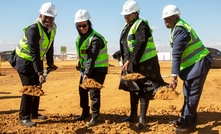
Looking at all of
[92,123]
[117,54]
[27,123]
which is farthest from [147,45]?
[27,123]

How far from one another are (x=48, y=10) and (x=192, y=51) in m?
2.69

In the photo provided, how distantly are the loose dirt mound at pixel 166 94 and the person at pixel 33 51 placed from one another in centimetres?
215

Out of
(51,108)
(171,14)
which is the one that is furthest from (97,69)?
(51,108)

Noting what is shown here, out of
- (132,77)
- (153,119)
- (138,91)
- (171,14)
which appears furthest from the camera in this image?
(153,119)

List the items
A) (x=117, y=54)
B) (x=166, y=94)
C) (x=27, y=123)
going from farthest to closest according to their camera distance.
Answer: (x=117, y=54) → (x=27, y=123) → (x=166, y=94)

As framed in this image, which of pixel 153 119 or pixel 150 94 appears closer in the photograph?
pixel 150 94

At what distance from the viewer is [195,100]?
206 inches

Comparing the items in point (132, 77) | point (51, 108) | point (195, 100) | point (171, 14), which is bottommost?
point (51, 108)

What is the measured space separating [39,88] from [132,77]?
68.1 inches

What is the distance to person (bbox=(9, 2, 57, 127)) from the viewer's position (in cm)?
569

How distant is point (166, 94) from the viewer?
17.0ft

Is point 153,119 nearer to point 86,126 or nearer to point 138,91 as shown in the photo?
point 138,91

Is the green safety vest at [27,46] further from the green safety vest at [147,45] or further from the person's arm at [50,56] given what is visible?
the green safety vest at [147,45]

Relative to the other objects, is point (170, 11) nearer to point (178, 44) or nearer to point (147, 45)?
point (178, 44)
